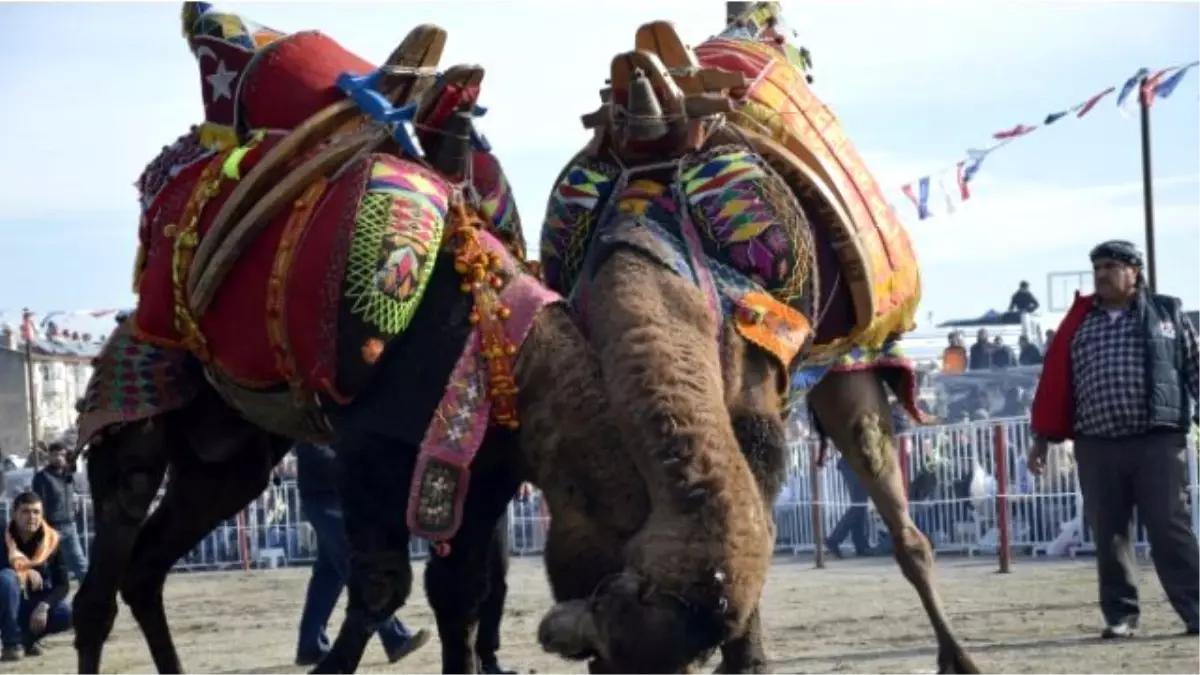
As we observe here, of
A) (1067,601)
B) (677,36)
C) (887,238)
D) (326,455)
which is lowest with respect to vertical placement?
(1067,601)

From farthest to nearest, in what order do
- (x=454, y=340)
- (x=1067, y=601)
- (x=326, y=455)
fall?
(x=1067, y=601) < (x=326, y=455) < (x=454, y=340)

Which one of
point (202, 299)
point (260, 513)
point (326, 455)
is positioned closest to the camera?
point (202, 299)

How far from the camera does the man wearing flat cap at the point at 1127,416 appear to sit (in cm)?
1041

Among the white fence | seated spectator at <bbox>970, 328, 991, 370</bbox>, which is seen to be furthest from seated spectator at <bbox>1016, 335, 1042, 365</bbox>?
the white fence

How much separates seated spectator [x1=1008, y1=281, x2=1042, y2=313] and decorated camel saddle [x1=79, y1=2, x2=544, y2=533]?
20.9m

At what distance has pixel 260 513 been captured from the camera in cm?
2170

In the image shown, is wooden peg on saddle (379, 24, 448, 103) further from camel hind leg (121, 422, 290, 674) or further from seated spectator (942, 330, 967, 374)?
seated spectator (942, 330, 967, 374)

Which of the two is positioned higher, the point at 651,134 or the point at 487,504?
the point at 651,134

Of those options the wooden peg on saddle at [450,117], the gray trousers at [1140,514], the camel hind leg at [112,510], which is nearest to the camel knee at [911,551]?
the gray trousers at [1140,514]

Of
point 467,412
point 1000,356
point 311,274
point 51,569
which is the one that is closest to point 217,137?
point 311,274

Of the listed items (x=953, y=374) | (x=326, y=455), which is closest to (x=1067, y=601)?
(x=326, y=455)

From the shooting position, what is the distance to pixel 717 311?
636 centimetres

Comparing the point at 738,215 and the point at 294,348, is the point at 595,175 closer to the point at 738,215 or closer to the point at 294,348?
the point at 738,215

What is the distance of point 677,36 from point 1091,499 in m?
4.36
